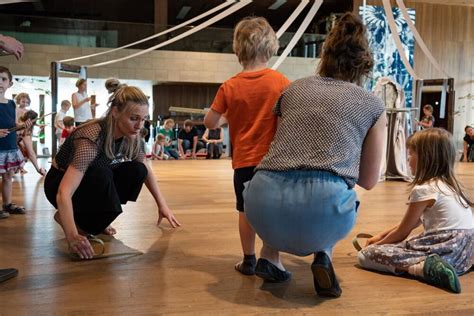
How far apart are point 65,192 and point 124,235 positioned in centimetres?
64

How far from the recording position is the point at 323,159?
4.86ft

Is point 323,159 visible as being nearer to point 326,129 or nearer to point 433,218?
point 326,129

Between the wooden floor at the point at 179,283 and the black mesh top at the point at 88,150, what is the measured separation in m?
0.39

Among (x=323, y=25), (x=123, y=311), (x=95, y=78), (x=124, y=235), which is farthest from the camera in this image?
(x=323, y=25)

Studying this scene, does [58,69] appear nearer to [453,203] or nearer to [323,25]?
[453,203]

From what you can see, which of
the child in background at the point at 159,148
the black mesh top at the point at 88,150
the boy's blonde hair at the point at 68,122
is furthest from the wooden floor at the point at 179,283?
the child in background at the point at 159,148

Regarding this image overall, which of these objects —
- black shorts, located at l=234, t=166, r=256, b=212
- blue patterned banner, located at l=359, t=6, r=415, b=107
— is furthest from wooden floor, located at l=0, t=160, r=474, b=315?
blue patterned banner, located at l=359, t=6, r=415, b=107

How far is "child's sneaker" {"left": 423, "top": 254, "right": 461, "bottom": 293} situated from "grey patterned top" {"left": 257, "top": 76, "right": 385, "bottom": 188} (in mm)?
464

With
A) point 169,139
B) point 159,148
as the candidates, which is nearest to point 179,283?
point 159,148

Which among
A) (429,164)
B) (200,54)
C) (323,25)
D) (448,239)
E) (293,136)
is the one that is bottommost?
(448,239)

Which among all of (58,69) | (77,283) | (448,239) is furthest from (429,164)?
(58,69)

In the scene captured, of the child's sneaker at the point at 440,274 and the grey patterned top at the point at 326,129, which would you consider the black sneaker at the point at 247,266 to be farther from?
the child's sneaker at the point at 440,274

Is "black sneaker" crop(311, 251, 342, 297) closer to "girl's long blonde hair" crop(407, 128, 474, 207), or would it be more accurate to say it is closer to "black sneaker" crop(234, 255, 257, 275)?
"black sneaker" crop(234, 255, 257, 275)

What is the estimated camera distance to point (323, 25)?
14.5 meters
